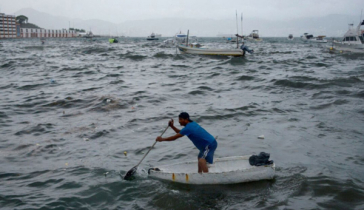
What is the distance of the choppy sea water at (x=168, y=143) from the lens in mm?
7055

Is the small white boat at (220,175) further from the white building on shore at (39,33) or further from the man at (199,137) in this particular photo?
the white building on shore at (39,33)

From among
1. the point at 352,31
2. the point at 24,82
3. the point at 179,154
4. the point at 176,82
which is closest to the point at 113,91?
the point at 176,82

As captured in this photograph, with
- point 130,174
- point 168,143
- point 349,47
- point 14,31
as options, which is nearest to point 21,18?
point 14,31

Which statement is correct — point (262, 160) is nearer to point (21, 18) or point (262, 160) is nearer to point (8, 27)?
point (8, 27)

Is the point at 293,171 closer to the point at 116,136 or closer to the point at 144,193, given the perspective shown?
the point at 144,193

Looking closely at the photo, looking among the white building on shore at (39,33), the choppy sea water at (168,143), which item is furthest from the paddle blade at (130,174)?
the white building on shore at (39,33)

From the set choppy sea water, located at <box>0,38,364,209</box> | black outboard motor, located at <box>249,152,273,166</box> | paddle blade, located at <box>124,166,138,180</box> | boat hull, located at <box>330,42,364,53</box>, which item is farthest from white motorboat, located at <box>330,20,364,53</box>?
paddle blade, located at <box>124,166,138,180</box>

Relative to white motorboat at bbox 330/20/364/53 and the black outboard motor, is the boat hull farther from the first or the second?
the black outboard motor

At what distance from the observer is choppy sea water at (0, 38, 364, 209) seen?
7055 mm

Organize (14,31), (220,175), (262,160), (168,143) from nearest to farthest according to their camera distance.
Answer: (220,175) < (262,160) < (168,143) < (14,31)

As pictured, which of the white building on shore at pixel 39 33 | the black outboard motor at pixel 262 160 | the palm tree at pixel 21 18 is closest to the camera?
the black outboard motor at pixel 262 160

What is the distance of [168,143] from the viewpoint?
10.9 m

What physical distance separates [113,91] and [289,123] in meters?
10.2

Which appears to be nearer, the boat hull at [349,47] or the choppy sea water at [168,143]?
the choppy sea water at [168,143]
